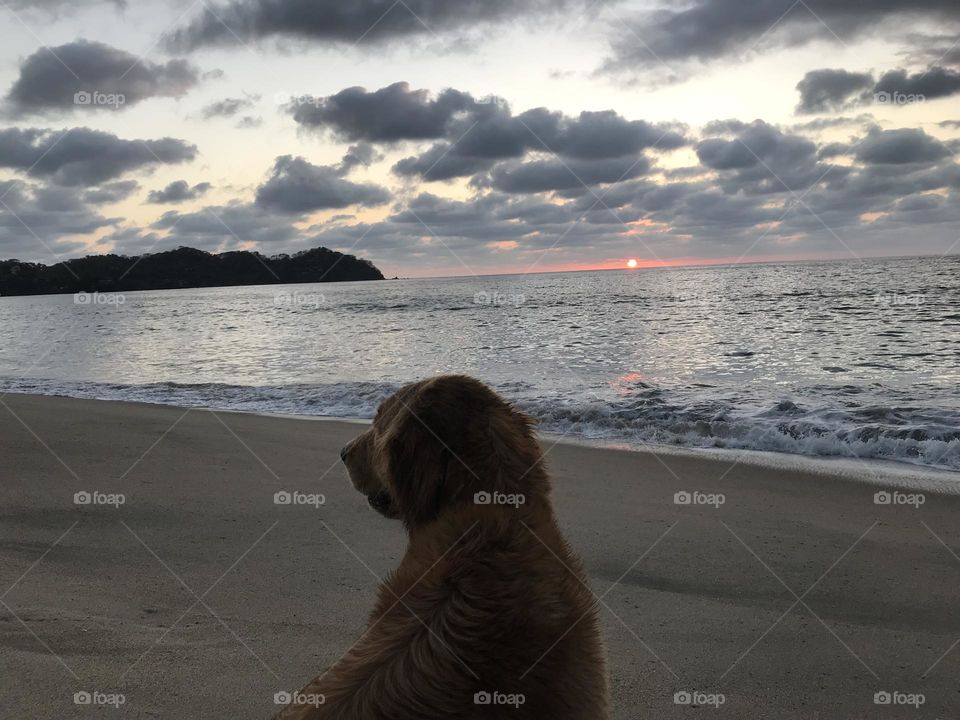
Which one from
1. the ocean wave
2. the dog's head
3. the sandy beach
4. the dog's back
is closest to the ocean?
the ocean wave

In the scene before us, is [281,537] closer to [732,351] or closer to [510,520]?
[510,520]

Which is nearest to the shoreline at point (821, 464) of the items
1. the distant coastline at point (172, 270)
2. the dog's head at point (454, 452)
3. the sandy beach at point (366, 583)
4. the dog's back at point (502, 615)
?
the sandy beach at point (366, 583)

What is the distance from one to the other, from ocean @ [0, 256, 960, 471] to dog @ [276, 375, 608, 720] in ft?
29.2

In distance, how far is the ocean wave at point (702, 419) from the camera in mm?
10195

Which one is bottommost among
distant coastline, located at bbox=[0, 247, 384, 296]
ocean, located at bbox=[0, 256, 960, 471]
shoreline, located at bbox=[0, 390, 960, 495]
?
shoreline, located at bbox=[0, 390, 960, 495]

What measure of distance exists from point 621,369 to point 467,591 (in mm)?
17451

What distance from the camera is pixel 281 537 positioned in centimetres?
583

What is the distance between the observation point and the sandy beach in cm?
352

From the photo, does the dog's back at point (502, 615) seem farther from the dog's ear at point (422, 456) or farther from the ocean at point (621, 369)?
the ocean at point (621, 369)

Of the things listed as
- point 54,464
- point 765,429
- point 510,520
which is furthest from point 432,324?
point 510,520

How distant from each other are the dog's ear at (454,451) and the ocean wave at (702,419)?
7325 mm

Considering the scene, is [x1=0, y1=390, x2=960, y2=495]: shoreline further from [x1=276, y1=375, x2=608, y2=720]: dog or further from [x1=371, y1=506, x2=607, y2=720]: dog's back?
[x1=371, y1=506, x2=607, y2=720]: dog's back

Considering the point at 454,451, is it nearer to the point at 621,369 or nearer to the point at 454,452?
the point at 454,452

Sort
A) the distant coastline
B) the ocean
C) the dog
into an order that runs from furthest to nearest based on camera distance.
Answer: the distant coastline < the ocean < the dog
